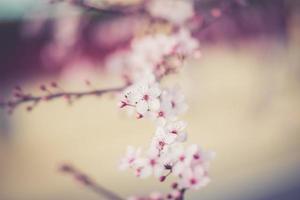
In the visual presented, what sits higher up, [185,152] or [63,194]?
[63,194]

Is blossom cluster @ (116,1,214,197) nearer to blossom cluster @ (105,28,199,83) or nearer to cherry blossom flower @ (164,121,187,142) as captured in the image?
cherry blossom flower @ (164,121,187,142)

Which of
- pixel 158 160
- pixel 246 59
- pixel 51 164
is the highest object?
pixel 246 59

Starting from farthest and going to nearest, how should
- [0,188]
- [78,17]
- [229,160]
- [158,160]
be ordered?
[0,188]
[229,160]
[78,17]
[158,160]

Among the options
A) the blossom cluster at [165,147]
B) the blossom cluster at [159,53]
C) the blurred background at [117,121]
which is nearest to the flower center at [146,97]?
the blossom cluster at [165,147]

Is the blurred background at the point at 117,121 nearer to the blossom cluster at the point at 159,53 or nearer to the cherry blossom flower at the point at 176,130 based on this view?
the blossom cluster at the point at 159,53

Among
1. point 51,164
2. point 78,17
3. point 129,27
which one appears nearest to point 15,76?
point 51,164

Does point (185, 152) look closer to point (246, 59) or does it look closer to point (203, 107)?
point (203, 107)

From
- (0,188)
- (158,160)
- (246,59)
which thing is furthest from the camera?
(246,59)

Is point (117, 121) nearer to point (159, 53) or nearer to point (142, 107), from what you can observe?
point (159, 53)

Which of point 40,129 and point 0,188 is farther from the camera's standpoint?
point 40,129
